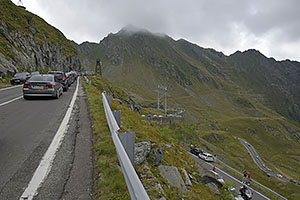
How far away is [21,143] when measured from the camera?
5.07 meters

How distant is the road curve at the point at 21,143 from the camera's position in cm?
331

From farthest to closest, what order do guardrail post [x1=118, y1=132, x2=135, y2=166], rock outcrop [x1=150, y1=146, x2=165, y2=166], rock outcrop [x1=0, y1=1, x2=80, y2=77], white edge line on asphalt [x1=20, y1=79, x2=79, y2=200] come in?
rock outcrop [x1=0, y1=1, x2=80, y2=77] < rock outcrop [x1=150, y1=146, x2=165, y2=166] < guardrail post [x1=118, y1=132, x2=135, y2=166] < white edge line on asphalt [x1=20, y1=79, x2=79, y2=200]

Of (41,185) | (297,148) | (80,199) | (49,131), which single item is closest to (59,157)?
(41,185)

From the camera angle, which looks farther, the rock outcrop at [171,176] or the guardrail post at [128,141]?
the rock outcrop at [171,176]

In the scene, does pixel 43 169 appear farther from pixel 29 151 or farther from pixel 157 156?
pixel 157 156

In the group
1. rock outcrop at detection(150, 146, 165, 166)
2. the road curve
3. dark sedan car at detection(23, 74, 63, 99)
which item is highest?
dark sedan car at detection(23, 74, 63, 99)

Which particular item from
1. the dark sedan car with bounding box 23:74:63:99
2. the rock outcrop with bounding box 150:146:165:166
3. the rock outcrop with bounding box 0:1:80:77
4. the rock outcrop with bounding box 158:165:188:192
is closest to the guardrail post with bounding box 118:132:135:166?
the rock outcrop with bounding box 158:165:188:192

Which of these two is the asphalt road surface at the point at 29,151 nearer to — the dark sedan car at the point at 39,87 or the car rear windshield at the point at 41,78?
the dark sedan car at the point at 39,87

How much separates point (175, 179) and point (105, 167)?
2.43 meters

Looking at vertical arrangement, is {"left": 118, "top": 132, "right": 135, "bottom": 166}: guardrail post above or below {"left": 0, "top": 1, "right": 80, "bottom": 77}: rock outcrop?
below

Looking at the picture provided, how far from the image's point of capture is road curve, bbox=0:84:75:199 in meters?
3.31

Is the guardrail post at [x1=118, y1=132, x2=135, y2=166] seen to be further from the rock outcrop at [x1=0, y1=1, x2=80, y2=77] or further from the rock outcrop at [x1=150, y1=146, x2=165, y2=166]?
the rock outcrop at [x1=0, y1=1, x2=80, y2=77]

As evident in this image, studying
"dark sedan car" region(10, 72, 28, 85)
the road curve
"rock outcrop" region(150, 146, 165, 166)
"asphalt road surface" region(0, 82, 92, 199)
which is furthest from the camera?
"dark sedan car" region(10, 72, 28, 85)

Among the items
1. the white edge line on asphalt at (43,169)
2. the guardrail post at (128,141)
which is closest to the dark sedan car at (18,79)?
the white edge line on asphalt at (43,169)
